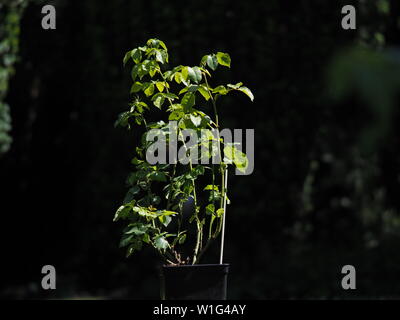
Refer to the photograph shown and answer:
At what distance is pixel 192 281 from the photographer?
2131 millimetres

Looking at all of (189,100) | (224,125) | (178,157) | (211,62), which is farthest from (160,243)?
(224,125)

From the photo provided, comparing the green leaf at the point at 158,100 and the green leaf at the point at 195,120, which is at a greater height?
the green leaf at the point at 158,100

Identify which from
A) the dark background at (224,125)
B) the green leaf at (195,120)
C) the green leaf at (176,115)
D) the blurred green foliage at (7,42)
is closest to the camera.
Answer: the green leaf at (195,120)

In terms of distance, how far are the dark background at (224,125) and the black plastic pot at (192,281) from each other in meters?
2.24

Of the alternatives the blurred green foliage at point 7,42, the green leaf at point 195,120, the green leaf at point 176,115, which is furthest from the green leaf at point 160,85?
the blurred green foliage at point 7,42

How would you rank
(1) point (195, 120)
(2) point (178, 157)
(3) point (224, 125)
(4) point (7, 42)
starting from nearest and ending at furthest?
(1) point (195, 120), (2) point (178, 157), (3) point (224, 125), (4) point (7, 42)

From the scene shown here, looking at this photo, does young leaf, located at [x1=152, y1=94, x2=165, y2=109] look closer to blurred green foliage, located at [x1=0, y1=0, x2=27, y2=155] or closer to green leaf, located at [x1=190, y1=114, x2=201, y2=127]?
green leaf, located at [x1=190, y1=114, x2=201, y2=127]

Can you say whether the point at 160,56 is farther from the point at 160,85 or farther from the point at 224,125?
the point at 224,125

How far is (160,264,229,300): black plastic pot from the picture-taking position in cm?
212

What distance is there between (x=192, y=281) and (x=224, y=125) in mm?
2556

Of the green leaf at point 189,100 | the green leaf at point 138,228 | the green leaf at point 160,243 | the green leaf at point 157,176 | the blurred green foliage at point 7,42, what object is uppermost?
the blurred green foliage at point 7,42

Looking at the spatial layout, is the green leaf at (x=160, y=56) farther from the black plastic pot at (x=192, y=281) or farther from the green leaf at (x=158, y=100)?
the black plastic pot at (x=192, y=281)

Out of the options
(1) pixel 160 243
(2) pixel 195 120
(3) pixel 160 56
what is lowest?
(1) pixel 160 243

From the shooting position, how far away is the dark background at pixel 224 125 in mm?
4691
